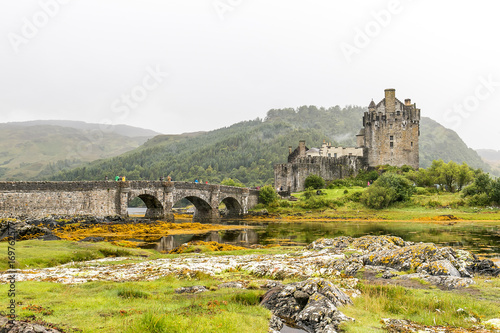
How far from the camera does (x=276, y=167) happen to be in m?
91.8

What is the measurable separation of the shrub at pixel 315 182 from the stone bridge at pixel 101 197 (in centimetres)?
1923

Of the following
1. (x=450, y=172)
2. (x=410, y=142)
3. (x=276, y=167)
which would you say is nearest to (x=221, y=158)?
(x=276, y=167)

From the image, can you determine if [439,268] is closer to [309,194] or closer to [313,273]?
[313,273]

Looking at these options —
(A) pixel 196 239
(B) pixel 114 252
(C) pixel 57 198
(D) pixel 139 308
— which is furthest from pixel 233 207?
(D) pixel 139 308

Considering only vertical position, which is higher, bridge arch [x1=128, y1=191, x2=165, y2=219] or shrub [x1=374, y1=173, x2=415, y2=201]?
shrub [x1=374, y1=173, x2=415, y2=201]

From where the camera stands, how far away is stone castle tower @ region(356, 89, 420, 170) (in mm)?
86312

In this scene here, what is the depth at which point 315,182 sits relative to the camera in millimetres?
84875

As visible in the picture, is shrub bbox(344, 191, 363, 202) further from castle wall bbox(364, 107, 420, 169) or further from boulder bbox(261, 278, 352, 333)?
boulder bbox(261, 278, 352, 333)

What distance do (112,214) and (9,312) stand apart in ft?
142

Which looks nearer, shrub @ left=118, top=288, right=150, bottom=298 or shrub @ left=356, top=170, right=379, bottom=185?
shrub @ left=118, top=288, right=150, bottom=298

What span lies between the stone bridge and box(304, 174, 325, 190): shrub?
19232mm

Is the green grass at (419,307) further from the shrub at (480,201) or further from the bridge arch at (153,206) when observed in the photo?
the shrub at (480,201)

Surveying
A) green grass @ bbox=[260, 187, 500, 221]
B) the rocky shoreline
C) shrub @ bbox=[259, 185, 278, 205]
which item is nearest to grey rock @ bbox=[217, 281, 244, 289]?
the rocky shoreline

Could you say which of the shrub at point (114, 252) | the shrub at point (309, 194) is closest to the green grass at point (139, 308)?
the shrub at point (114, 252)
